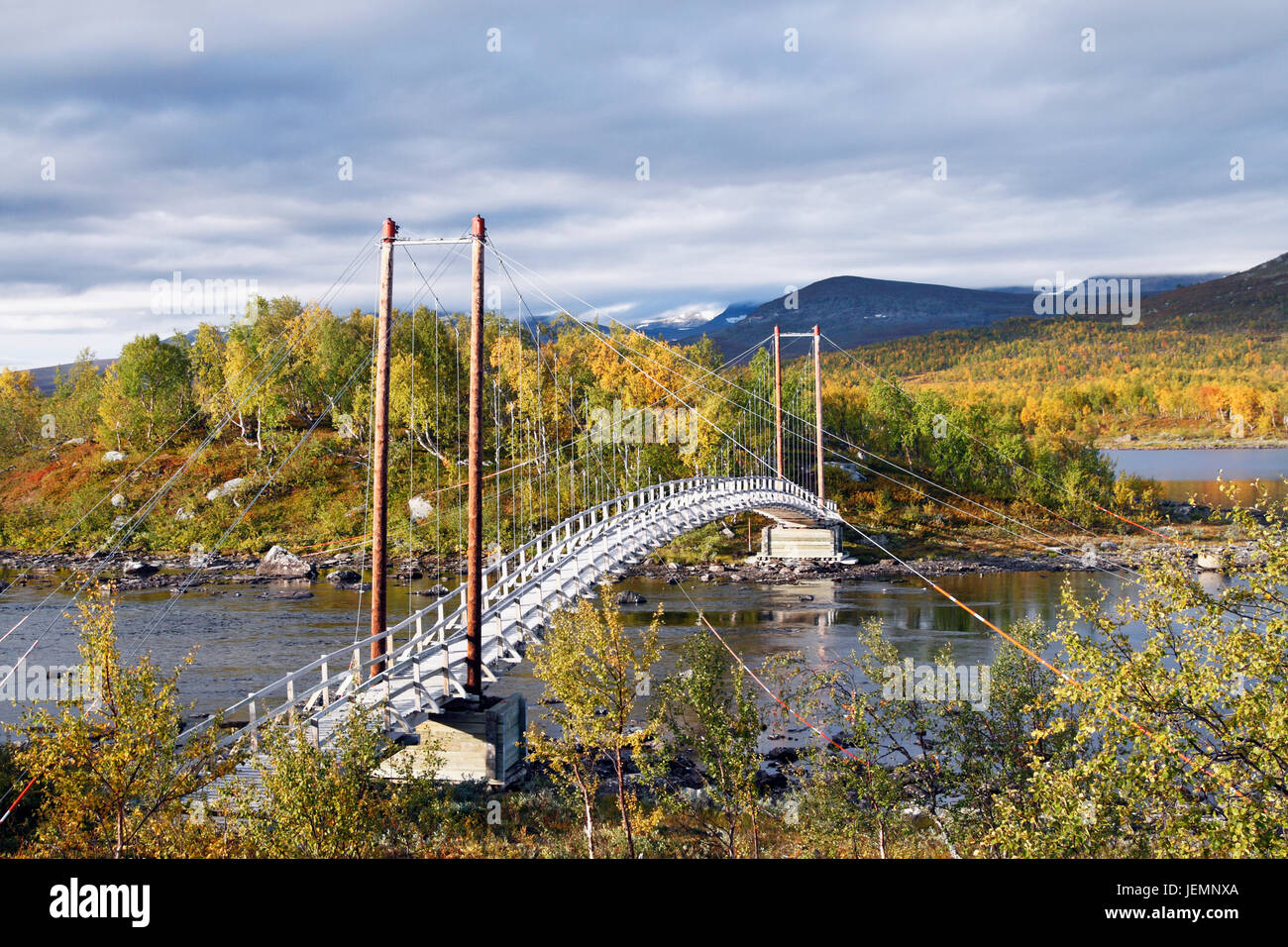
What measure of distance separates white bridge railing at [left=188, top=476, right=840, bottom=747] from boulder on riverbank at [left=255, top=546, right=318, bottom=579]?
48.7 ft

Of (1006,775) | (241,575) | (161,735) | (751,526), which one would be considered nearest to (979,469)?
(751,526)

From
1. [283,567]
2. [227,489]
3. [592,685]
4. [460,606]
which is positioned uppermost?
[227,489]

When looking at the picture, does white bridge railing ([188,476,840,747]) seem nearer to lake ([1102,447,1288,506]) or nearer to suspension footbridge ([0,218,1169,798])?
suspension footbridge ([0,218,1169,798])

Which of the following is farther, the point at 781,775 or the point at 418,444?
the point at 418,444

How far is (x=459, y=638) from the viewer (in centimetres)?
1823

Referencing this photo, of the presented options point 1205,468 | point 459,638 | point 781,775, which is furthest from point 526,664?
point 1205,468

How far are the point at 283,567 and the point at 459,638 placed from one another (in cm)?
3289

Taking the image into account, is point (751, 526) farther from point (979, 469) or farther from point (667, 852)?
point (667, 852)

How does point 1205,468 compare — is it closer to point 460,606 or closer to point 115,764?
point 460,606

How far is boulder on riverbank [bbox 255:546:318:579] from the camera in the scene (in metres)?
47.0

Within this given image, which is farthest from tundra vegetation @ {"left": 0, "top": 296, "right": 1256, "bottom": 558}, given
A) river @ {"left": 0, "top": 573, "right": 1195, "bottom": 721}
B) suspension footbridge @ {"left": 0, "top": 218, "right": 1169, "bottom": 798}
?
suspension footbridge @ {"left": 0, "top": 218, "right": 1169, "bottom": 798}

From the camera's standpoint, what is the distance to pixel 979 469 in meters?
67.3

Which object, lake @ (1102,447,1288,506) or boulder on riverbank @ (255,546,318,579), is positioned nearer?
boulder on riverbank @ (255,546,318,579)
